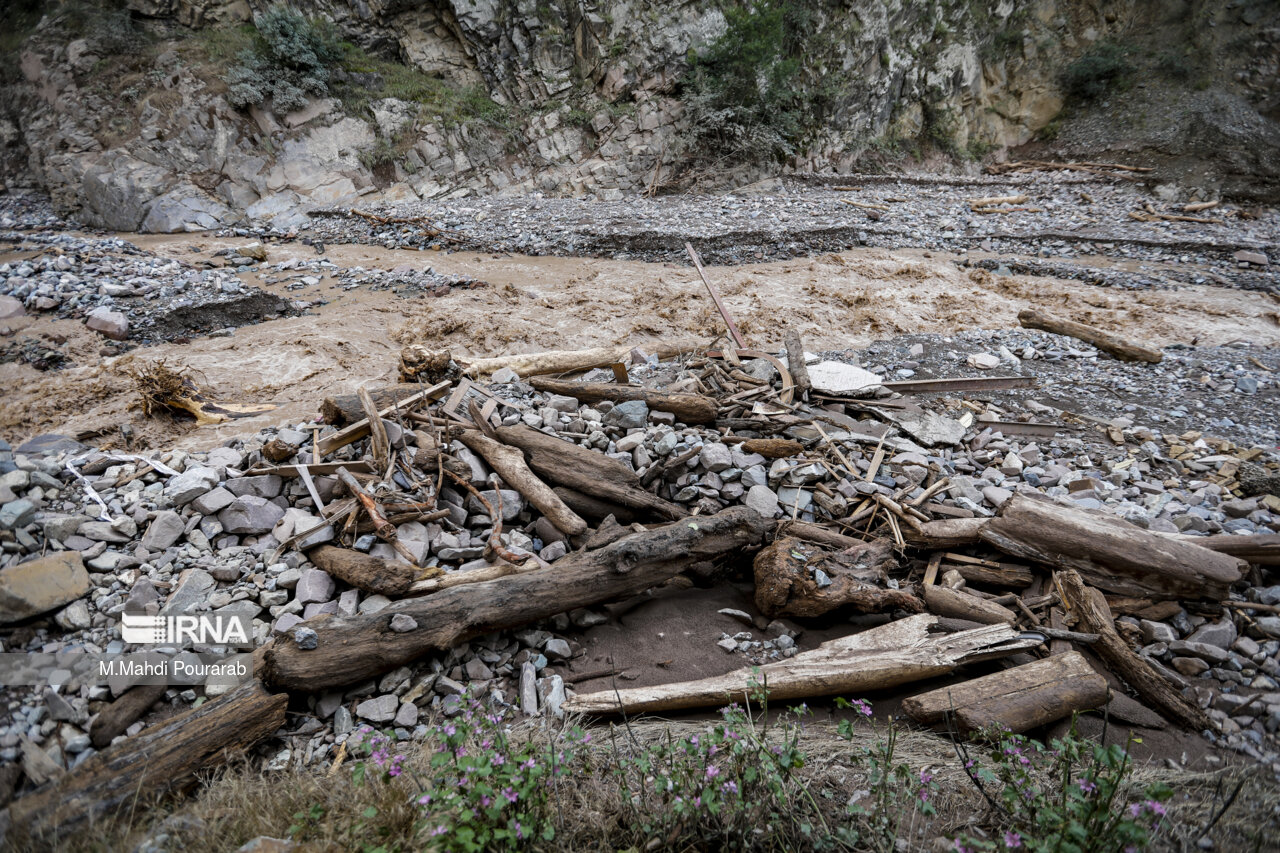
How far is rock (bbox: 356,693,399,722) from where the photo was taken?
103 inches

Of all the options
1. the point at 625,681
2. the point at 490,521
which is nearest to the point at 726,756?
the point at 625,681

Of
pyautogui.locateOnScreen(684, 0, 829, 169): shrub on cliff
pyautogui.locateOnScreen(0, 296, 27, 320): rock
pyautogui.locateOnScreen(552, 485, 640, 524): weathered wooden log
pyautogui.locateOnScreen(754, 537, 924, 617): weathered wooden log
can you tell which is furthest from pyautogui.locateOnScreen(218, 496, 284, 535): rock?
pyautogui.locateOnScreen(684, 0, 829, 169): shrub on cliff

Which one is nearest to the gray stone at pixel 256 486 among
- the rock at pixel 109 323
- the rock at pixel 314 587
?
the rock at pixel 314 587

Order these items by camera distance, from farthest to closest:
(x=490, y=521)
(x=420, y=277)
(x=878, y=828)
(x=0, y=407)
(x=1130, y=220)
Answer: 1. (x=1130, y=220)
2. (x=420, y=277)
3. (x=0, y=407)
4. (x=490, y=521)
5. (x=878, y=828)

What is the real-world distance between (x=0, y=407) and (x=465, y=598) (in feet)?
19.1

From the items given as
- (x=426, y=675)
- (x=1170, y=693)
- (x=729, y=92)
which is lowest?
(x=1170, y=693)

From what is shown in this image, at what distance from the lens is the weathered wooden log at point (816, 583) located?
3.10 meters

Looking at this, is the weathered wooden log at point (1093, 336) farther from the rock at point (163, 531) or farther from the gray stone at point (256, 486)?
the rock at point (163, 531)

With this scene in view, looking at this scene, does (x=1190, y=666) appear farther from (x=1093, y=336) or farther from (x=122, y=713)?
(x=1093, y=336)

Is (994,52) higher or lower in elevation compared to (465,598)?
higher

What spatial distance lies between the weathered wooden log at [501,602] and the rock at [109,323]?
664 centimetres

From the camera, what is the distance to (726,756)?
2195 mm

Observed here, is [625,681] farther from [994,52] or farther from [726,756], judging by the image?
[994,52]

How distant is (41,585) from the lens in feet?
9.25
